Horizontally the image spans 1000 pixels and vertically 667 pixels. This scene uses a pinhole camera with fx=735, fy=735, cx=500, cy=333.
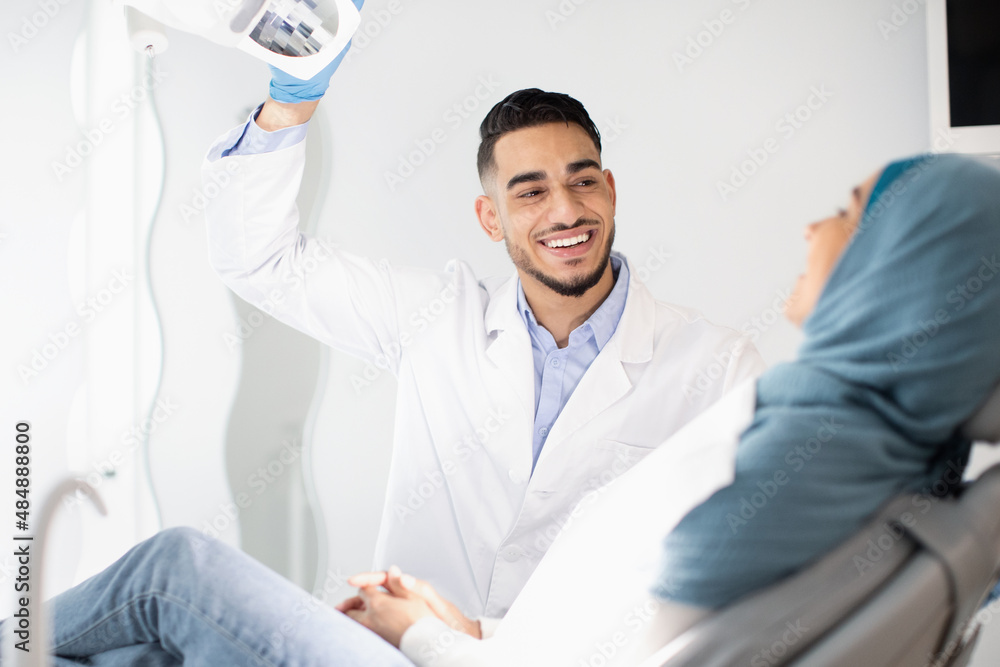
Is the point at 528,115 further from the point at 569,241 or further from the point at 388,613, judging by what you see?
the point at 388,613

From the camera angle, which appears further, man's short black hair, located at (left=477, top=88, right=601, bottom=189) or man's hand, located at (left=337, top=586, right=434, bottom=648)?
man's short black hair, located at (left=477, top=88, right=601, bottom=189)

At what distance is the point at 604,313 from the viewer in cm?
132

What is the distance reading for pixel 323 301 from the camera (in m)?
1.36

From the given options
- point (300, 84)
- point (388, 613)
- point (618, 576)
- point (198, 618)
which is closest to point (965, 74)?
point (300, 84)

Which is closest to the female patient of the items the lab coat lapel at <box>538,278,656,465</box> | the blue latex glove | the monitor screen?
the lab coat lapel at <box>538,278,656,465</box>

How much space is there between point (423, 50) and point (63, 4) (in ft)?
2.66

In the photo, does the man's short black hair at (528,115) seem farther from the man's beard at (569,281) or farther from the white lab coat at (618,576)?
the white lab coat at (618,576)

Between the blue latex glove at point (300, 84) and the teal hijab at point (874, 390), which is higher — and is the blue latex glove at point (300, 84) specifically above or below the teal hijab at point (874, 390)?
above

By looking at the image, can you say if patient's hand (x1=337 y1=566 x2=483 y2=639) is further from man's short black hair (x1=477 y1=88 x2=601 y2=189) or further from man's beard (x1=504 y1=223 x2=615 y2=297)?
man's short black hair (x1=477 y1=88 x2=601 y2=189)

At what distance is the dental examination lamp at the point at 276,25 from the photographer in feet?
3.20

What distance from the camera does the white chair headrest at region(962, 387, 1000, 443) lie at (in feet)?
1.84

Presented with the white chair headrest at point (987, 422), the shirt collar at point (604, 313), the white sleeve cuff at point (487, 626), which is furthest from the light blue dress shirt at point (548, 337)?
the white chair headrest at point (987, 422)

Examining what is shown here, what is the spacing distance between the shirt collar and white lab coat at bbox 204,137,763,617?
0.03m

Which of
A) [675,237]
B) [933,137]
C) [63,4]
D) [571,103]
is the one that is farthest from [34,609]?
[933,137]
